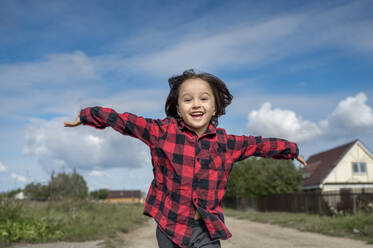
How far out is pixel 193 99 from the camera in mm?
3285

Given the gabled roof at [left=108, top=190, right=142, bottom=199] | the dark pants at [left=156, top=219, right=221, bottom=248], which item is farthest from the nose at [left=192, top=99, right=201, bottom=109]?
the gabled roof at [left=108, top=190, right=142, bottom=199]

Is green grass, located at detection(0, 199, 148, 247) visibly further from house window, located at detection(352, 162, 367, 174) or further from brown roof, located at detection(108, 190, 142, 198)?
brown roof, located at detection(108, 190, 142, 198)

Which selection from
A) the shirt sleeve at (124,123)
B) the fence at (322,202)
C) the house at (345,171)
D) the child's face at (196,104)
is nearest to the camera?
the shirt sleeve at (124,123)

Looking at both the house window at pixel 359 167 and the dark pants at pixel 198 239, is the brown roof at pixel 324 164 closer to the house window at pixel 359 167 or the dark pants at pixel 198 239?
the house window at pixel 359 167

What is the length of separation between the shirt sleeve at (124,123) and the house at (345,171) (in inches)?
1104

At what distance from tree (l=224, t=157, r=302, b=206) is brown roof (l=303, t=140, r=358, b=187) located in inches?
109

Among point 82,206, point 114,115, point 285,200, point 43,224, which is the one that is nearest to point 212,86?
point 114,115

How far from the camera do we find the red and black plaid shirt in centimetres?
295

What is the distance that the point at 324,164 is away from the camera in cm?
3108

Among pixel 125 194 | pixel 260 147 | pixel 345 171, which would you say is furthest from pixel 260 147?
pixel 125 194

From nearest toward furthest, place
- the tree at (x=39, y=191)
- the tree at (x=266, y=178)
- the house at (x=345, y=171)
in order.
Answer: the tree at (x=39, y=191) < the tree at (x=266, y=178) < the house at (x=345, y=171)

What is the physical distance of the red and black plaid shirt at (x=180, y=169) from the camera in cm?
295

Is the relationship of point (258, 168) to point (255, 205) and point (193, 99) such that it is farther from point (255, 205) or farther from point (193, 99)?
point (193, 99)

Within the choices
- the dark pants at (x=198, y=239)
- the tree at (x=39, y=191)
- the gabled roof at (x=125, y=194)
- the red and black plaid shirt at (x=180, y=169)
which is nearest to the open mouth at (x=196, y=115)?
the red and black plaid shirt at (x=180, y=169)
